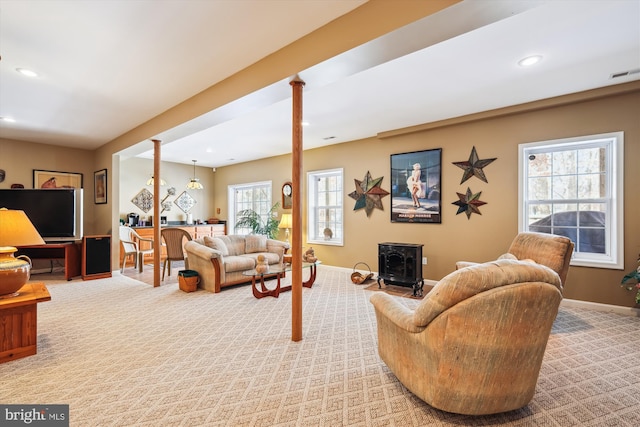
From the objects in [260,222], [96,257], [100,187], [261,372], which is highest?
[100,187]

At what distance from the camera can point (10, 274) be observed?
2.44 meters

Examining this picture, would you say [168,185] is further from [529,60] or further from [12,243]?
[529,60]

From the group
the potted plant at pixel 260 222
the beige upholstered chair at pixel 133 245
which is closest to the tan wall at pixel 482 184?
the potted plant at pixel 260 222

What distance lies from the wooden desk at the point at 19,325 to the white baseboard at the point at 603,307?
5629 mm

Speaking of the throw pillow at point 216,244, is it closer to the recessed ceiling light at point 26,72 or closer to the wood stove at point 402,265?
the wood stove at point 402,265

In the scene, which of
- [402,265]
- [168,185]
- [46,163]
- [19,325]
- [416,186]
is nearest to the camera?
[19,325]

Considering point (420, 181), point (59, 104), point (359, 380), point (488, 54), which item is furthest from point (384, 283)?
point (59, 104)

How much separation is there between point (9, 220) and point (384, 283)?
4.61 m

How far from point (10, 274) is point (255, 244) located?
3.52 metres

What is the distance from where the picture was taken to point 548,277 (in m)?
1.50

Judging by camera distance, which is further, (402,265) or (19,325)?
(402,265)

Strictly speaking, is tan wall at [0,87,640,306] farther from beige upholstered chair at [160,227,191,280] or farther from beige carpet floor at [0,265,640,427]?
beige upholstered chair at [160,227,191,280]

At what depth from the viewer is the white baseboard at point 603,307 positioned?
11.3ft

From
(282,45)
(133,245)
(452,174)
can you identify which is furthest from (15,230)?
(452,174)
